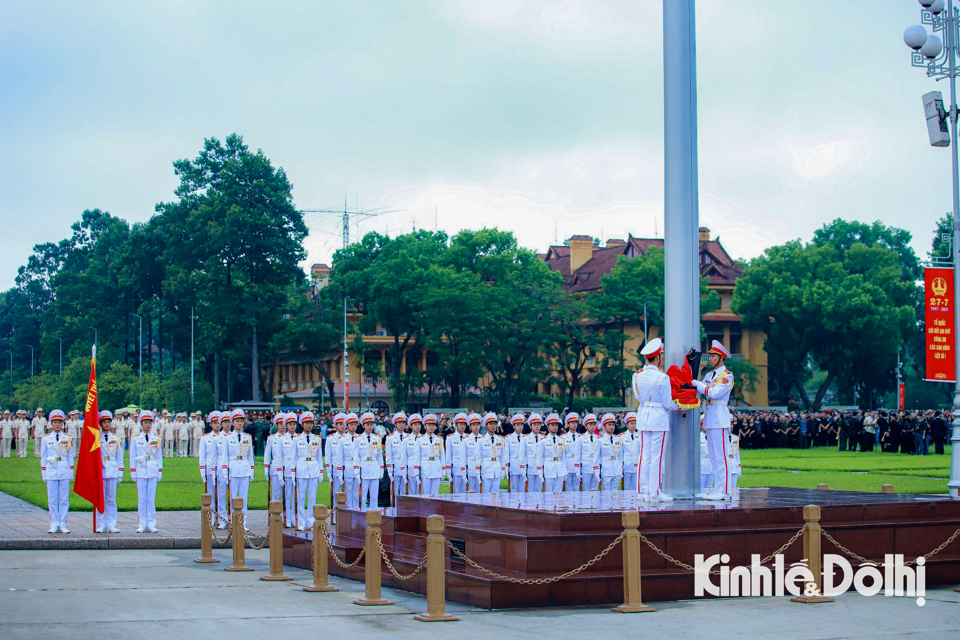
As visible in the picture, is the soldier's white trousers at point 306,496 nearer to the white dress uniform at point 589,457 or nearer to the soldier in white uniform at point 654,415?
the white dress uniform at point 589,457

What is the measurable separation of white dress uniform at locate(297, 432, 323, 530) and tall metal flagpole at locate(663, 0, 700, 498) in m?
6.45

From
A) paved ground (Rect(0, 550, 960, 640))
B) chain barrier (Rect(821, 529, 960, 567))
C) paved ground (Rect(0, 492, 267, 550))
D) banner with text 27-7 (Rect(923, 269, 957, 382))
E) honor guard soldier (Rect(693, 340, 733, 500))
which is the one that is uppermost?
banner with text 27-7 (Rect(923, 269, 957, 382))

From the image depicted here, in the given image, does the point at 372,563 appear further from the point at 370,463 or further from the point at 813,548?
the point at 370,463

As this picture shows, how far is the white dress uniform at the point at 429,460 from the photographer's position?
717 inches

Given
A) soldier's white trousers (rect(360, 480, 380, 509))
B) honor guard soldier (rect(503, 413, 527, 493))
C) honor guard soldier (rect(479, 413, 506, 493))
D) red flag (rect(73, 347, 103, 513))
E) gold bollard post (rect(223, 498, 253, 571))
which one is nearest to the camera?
gold bollard post (rect(223, 498, 253, 571))

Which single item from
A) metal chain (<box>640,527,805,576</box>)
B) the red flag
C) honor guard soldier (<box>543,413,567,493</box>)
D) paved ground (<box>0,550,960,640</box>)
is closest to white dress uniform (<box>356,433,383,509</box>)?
honor guard soldier (<box>543,413,567,493</box>)

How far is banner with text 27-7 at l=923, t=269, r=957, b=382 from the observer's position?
19.5 m

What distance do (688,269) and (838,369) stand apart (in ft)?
183

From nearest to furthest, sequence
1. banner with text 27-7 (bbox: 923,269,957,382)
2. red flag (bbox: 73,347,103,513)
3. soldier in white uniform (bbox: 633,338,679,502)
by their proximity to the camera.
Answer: soldier in white uniform (bbox: 633,338,679,502) → red flag (bbox: 73,347,103,513) → banner with text 27-7 (bbox: 923,269,957,382)

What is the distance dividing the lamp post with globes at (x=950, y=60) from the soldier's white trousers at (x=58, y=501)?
582 inches

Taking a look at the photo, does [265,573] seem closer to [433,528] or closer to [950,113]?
[433,528]

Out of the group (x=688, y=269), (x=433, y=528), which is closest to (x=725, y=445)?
(x=688, y=269)

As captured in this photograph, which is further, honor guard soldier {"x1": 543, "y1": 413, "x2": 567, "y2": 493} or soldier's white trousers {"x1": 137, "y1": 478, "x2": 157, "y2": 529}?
honor guard soldier {"x1": 543, "y1": 413, "x2": 567, "y2": 493}

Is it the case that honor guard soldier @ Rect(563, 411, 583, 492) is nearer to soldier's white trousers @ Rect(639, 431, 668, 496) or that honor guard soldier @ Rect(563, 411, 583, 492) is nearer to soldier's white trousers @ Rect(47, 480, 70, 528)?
soldier's white trousers @ Rect(639, 431, 668, 496)
